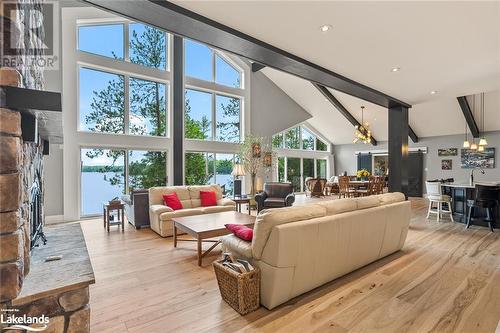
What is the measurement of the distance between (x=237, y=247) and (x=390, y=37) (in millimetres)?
2837

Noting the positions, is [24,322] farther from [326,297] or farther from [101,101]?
[101,101]

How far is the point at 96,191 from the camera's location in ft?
22.3

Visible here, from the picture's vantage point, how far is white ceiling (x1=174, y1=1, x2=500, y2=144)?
2340 mm

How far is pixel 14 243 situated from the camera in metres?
1.43

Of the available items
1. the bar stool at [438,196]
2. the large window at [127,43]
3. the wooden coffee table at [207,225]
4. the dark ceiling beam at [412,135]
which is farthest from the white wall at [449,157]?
the large window at [127,43]

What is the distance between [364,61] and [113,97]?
20.7ft

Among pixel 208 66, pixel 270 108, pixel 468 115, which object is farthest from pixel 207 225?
pixel 468 115

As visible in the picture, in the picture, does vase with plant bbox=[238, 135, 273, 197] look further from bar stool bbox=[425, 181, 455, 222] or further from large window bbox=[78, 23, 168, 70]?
bar stool bbox=[425, 181, 455, 222]

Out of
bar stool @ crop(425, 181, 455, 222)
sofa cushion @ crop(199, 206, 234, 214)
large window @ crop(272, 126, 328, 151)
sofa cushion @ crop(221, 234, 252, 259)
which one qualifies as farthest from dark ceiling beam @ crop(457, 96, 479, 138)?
→ sofa cushion @ crop(221, 234, 252, 259)

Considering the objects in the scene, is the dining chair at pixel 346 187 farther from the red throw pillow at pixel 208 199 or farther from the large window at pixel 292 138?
the red throw pillow at pixel 208 199

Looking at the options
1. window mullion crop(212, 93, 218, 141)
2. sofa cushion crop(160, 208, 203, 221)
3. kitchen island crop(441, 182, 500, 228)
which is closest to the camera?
sofa cushion crop(160, 208, 203, 221)

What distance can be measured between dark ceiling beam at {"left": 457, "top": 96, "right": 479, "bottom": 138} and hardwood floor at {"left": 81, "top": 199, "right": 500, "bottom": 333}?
20.9ft

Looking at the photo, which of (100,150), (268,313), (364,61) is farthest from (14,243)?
(100,150)

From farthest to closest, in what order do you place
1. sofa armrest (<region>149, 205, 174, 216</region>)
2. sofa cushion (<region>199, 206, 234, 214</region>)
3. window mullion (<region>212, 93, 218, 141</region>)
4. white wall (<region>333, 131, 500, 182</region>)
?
1. white wall (<region>333, 131, 500, 182</region>)
2. window mullion (<region>212, 93, 218, 141</region>)
3. sofa cushion (<region>199, 206, 234, 214</region>)
4. sofa armrest (<region>149, 205, 174, 216</region>)
